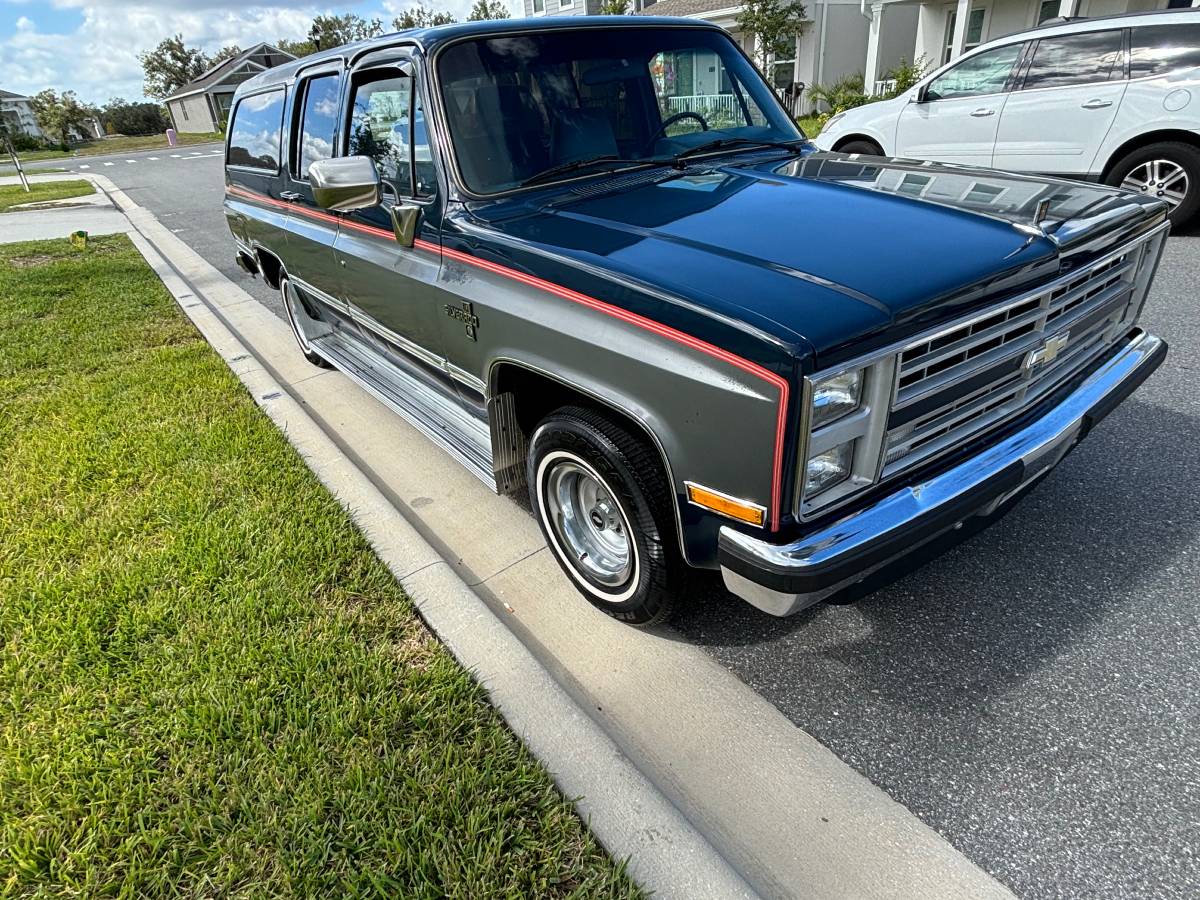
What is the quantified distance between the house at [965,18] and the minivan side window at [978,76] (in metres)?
9.62

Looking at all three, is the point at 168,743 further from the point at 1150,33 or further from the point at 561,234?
the point at 1150,33

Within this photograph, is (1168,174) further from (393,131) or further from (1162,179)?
(393,131)

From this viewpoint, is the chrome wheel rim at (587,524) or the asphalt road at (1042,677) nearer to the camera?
the asphalt road at (1042,677)

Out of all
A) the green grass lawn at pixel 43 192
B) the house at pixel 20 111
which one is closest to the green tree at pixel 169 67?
the house at pixel 20 111

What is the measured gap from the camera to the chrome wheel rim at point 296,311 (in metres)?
5.35

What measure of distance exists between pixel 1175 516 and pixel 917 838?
6.87ft

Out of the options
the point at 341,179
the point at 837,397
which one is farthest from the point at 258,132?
the point at 837,397

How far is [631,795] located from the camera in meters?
2.05

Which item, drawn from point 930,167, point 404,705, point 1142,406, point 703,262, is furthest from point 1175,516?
point 404,705

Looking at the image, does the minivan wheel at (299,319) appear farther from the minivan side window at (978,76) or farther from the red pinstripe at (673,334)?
the minivan side window at (978,76)

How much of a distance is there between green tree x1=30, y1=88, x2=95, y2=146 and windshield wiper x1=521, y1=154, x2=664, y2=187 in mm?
67173

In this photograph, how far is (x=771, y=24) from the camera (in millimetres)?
19750

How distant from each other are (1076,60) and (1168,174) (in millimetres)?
1385

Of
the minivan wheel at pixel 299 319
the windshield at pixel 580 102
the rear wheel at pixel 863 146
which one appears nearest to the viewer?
the windshield at pixel 580 102
